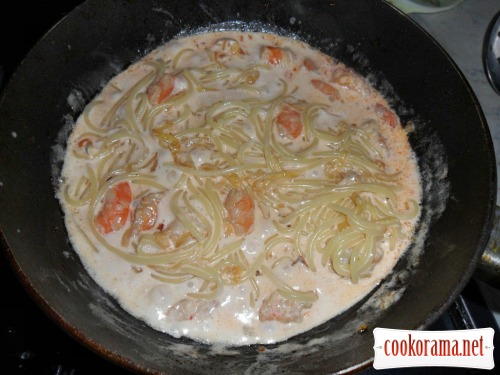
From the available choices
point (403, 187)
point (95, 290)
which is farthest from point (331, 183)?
point (95, 290)

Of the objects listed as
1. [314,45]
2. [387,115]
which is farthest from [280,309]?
[314,45]

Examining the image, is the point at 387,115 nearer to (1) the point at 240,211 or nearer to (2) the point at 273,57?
(2) the point at 273,57

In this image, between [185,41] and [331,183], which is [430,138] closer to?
[331,183]

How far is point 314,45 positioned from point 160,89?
1449 millimetres

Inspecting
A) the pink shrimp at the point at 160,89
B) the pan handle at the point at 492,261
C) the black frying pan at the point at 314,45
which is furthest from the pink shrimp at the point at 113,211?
the pan handle at the point at 492,261

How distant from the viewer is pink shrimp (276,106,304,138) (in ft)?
12.6

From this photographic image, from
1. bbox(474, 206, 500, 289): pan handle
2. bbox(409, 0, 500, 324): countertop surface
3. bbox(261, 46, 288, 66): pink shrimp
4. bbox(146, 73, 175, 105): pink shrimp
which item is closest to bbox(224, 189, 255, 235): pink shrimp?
bbox(146, 73, 175, 105): pink shrimp

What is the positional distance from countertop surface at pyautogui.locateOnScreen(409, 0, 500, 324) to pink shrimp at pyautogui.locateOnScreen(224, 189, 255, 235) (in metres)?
2.85

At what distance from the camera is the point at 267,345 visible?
10.6 feet

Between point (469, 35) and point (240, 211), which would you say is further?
point (469, 35)

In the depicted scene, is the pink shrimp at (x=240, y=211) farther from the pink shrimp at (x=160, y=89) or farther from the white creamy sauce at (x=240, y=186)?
the pink shrimp at (x=160, y=89)

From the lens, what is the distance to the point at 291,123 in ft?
12.6

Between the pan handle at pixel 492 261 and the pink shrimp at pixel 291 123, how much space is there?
1.49 meters

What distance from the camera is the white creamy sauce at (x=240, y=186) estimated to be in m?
3.29
